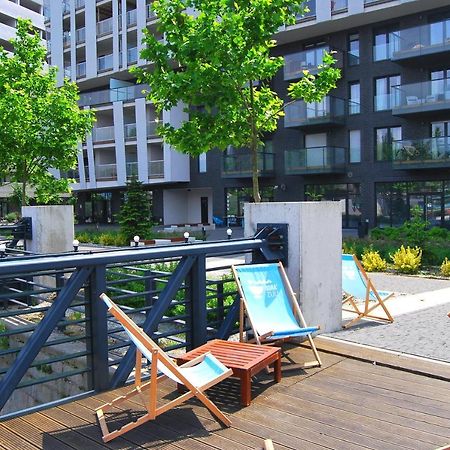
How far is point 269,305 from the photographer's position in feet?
18.0

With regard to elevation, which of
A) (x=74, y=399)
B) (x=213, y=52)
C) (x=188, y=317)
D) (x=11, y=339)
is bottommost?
(x=11, y=339)

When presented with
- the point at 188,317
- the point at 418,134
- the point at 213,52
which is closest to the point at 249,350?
the point at 188,317

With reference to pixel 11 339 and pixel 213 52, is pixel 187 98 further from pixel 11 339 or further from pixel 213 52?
pixel 11 339

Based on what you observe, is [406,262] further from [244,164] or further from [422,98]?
[244,164]

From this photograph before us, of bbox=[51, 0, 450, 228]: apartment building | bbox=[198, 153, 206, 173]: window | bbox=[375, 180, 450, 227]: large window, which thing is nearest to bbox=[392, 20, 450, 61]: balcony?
bbox=[51, 0, 450, 228]: apartment building

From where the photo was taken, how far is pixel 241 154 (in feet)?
114

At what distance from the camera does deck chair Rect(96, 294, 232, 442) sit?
11.8ft

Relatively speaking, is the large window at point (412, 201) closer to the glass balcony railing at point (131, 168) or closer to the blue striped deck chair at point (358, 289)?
the glass balcony railing at point (131, 168)

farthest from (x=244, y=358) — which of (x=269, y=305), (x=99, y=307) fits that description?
(x=99, y=307)

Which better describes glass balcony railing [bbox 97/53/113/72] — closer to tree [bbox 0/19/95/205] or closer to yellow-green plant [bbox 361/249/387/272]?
tree [bbox 0/19/95/205]

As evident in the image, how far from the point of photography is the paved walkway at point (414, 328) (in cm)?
593

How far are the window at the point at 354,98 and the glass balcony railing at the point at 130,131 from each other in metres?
17.0

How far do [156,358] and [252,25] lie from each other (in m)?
8.05

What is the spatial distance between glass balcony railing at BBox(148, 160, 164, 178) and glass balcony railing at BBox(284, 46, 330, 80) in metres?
12.3
